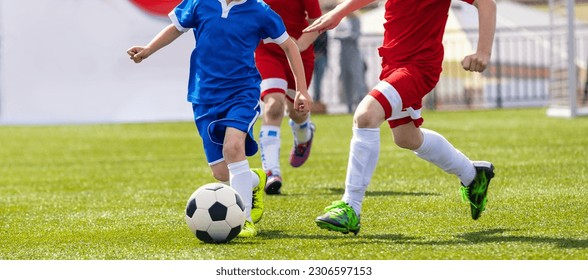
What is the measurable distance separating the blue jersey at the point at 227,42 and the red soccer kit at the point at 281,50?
1.85m

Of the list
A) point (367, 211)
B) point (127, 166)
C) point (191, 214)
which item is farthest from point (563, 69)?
point (191, 214)

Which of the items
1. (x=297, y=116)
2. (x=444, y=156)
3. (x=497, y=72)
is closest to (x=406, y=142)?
(x=444, y=156)

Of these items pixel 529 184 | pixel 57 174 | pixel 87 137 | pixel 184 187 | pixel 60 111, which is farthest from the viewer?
pixel 60 111

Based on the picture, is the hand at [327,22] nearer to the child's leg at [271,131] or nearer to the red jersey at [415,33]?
the red jersey at [415,33]

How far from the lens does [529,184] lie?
25.6ft

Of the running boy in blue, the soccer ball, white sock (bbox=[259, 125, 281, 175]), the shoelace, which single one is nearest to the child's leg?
white sock (bbox=[259, 125, 281, 175])

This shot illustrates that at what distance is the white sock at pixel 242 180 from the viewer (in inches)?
230

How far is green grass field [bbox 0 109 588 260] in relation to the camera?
522 cm

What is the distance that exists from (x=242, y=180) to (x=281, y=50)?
2.21m

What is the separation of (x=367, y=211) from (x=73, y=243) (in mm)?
1840

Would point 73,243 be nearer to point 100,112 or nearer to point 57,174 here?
point 57,174

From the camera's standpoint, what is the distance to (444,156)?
617 cm

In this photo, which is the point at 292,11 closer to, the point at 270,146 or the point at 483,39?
the point at 270,146

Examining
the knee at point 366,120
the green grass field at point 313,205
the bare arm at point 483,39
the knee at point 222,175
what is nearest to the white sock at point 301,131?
the green grass field at point 313,205
